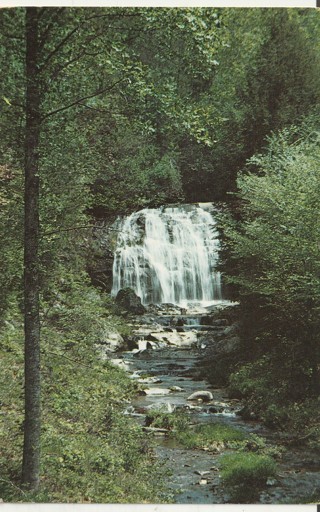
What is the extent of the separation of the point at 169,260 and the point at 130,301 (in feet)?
8.62

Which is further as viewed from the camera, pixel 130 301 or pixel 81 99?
pixel 130 301

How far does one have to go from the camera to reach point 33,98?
4.21 metres

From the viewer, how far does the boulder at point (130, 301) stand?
13.5 m

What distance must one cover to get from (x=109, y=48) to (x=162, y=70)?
0.65 meters

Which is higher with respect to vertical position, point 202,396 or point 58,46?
point 58,46

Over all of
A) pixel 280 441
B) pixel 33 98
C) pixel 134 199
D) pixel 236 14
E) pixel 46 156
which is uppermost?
pixel 236 14

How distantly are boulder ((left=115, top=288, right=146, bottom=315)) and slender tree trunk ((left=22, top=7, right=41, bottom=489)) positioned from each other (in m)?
9.03

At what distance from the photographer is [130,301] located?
13789mm

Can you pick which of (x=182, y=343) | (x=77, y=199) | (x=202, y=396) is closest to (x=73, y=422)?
(x=77, y=199)

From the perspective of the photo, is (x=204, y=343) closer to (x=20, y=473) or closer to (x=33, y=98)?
(x=20, y=473)

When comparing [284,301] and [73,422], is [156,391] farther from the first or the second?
[73,422]

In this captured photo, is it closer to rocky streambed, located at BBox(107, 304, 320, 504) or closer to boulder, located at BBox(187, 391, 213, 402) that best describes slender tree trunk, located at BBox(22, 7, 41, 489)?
rocky streambed, located at BBox(107, 304, 320, 504)

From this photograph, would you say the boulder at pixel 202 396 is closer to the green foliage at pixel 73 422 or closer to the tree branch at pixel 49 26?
the green foliage at pixel 73 422

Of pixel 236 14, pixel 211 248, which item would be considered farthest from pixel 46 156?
pixel 211 248
